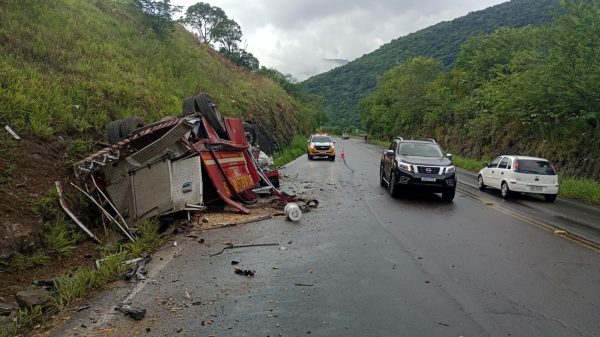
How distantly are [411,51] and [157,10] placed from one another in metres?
100

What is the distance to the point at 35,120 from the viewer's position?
948 cm

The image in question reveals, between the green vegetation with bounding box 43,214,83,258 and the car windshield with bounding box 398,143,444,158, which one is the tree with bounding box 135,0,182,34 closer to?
the car windshield with bounding box 398,143,444,158

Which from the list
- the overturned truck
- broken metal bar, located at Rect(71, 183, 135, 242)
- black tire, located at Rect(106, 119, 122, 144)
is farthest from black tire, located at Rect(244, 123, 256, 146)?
broken metal bar, located at Rect(71, 183, 135, 242)

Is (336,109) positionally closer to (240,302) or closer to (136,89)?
(136,89)

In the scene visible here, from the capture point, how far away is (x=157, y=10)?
27766mm

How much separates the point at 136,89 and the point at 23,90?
5486 millimetres

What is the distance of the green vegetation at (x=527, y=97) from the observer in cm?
1866

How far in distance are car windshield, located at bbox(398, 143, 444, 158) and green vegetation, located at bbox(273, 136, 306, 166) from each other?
12.4 metres

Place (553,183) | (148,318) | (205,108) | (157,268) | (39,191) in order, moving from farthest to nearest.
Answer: (553,183)
(205,108)
(39,191)
(157,268)
(148,318)

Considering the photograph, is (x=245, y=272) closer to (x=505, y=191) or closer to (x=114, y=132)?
(x=114, y=132)

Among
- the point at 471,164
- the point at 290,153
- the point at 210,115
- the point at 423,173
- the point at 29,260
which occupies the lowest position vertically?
the point at 471,164

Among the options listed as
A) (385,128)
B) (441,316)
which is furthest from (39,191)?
(385,128)

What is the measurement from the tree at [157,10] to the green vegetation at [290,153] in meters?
10.6

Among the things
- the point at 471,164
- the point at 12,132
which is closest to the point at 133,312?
the point at 12,132
